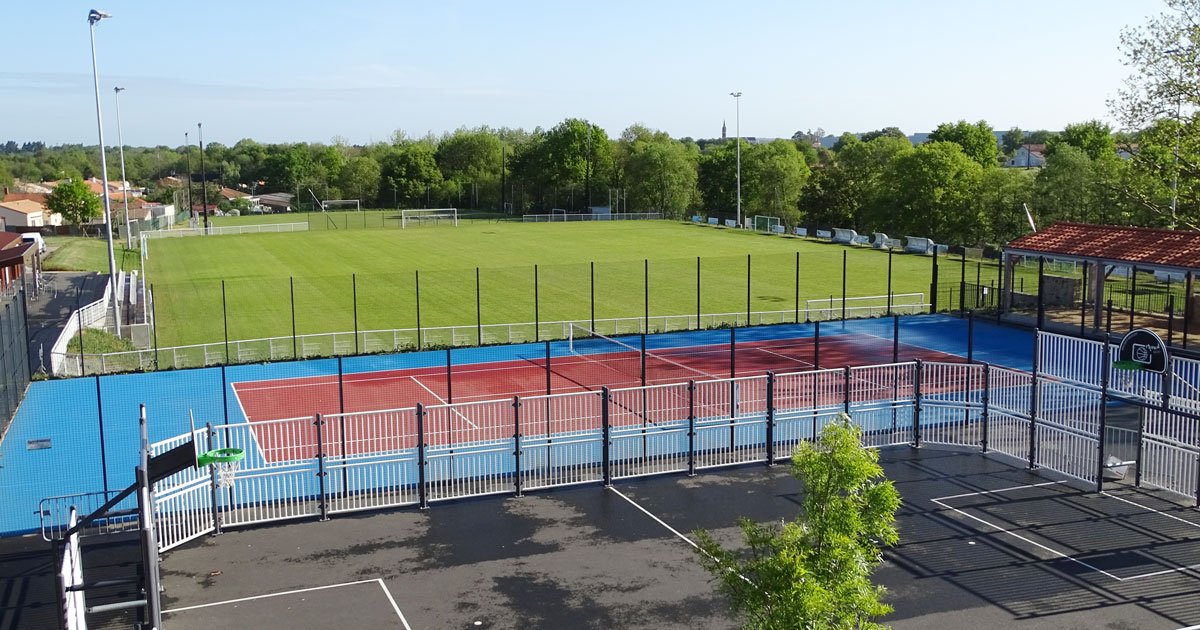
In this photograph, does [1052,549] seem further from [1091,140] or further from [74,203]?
[74,203]

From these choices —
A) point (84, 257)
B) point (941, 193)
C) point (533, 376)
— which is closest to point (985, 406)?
point (533, 376)

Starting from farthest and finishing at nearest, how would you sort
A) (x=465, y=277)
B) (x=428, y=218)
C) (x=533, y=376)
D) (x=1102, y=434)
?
(x=428, y=218), (x=465, y=277), (x=533, y=376), (x=1102, y=434)

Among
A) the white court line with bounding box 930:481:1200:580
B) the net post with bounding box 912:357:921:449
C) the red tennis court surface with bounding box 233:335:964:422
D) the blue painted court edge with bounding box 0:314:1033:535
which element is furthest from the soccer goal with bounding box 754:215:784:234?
the white court line with bounding box 930:481:1200:580

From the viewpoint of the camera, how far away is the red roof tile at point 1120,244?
94.6ft

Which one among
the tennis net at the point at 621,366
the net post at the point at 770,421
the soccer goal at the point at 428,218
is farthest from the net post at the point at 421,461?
the soccer goal at the point at 428,218

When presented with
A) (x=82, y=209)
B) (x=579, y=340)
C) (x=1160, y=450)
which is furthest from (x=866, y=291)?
(x=82, y=209)

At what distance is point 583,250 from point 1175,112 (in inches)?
1482

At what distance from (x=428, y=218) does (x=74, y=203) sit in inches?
1306

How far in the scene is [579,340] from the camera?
112 feet

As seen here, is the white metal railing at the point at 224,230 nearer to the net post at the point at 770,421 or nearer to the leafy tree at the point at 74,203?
the leafy tree at the point at 74,203

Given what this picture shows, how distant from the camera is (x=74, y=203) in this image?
308 feet

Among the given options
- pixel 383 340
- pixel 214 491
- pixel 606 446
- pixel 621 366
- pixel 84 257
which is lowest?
pixel 621 366

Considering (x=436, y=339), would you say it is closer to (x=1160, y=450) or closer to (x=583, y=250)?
(x=1160, y=450)

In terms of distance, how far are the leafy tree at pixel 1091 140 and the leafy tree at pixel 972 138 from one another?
6.68 m
